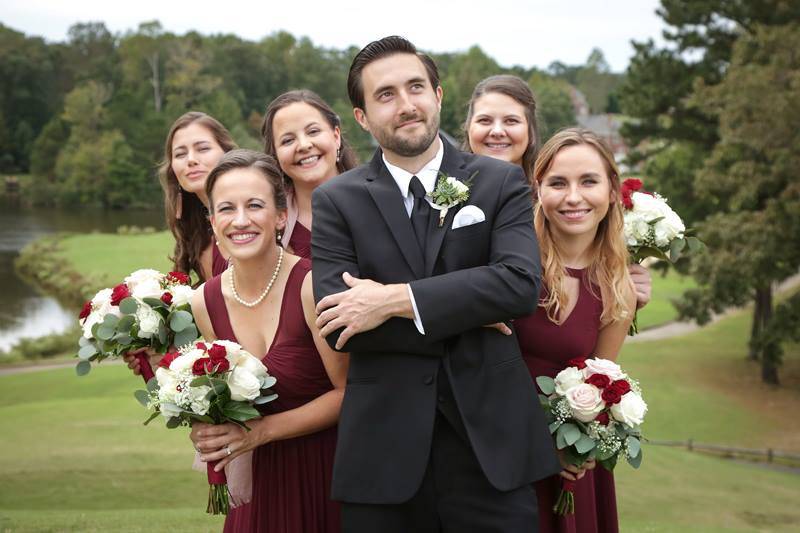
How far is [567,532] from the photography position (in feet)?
14.7

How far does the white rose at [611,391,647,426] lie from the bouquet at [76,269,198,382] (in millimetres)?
2390

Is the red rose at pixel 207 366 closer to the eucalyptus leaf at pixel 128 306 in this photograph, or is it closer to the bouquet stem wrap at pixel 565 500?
the eucalyptus leaf at pixel 128 306

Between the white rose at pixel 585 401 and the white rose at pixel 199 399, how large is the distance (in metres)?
1.81

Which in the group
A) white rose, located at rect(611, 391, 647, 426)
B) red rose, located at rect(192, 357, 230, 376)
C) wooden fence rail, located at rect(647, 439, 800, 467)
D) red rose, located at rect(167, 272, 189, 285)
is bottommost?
wooden fence rail, located at rect(647, 439, 800, 467)

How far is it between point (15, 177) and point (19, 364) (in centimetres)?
6785

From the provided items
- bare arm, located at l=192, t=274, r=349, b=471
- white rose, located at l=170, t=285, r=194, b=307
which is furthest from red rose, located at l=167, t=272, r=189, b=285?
bare arm, located at l=192, t=274, r=349, b=471

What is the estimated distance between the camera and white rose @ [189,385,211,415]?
3875 mm

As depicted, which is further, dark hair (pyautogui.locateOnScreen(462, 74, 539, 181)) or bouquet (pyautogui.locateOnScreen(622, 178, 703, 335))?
dark hair (pyautogui.locateOnScreen(462, 74, 539, 181))

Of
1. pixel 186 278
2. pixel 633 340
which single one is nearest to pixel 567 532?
pixel 186 278

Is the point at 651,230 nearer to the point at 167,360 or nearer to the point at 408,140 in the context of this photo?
the point at 408,140

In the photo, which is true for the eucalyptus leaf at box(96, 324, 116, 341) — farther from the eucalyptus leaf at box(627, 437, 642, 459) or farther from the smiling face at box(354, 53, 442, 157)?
the eucalyptus leaf at box(627, 437, 642, 459)

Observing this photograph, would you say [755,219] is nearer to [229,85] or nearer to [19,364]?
[19,364]

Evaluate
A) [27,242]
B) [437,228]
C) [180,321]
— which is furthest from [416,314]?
[27,242]

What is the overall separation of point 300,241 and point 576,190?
6.30ft
